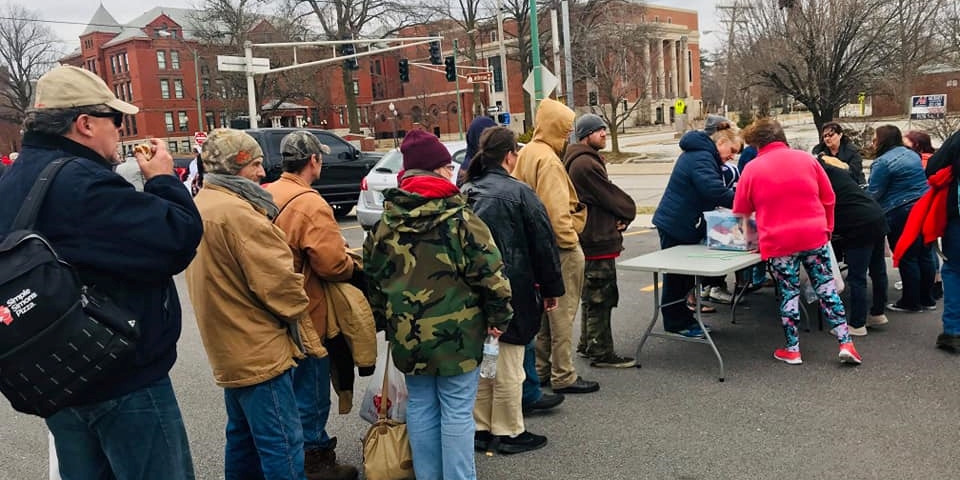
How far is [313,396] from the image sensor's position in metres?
3.75

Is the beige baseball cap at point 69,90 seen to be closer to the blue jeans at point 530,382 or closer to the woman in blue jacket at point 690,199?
the blue jeans at point 530,382

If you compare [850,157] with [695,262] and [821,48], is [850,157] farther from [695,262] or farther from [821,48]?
[821,48]

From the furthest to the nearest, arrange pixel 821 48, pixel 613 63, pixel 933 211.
→ pixel 613 63 → pixel 821 48 → pixel 933 211

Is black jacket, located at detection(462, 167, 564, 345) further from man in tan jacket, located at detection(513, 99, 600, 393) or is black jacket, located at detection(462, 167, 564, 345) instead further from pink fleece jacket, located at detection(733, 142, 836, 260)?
pink fleece jacket, located at detection(733, 142, 836, 260)

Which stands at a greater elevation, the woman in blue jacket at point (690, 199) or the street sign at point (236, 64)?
the street sign at point (236, 64)

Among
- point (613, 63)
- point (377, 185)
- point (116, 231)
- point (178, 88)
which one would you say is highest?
point (178, 88)

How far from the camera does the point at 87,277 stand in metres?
2.19

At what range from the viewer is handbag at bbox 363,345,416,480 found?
354 centimetres

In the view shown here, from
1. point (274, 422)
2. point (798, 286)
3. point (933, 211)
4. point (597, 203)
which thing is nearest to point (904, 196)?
point (933, 211)

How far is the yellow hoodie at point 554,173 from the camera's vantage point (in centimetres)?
465

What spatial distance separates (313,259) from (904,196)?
553cm

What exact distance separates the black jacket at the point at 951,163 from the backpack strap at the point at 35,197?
5.60 m

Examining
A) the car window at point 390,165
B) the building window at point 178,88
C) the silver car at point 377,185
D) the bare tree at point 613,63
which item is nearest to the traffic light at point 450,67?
the bare tree at point 613,63

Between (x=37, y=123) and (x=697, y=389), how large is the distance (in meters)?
4.19
